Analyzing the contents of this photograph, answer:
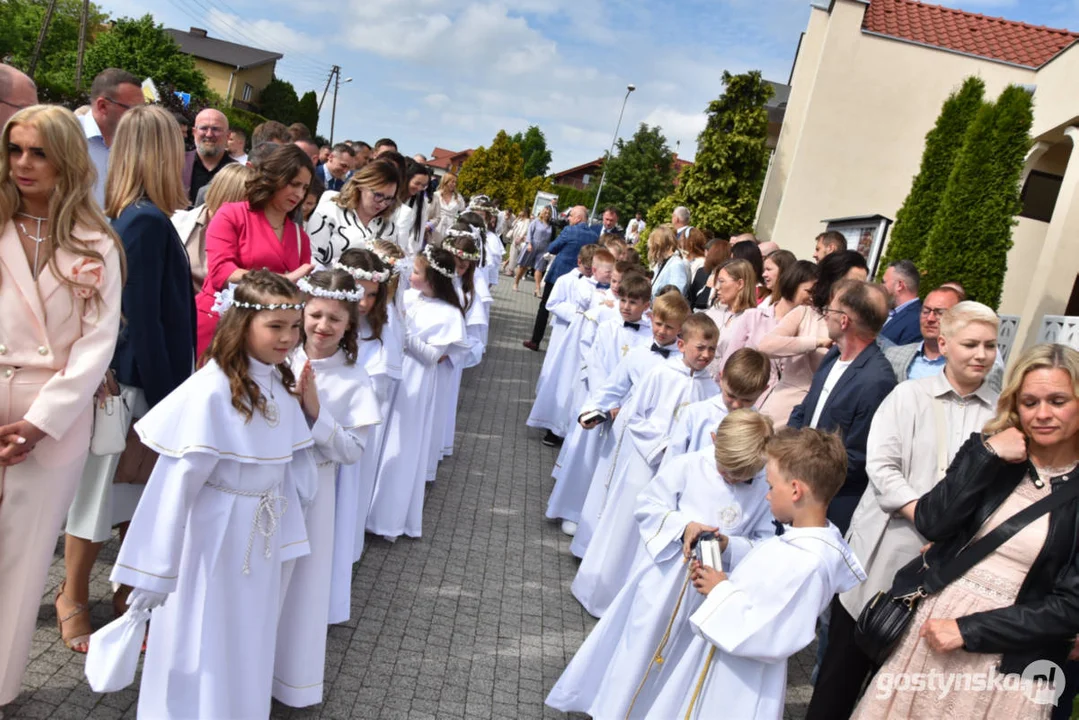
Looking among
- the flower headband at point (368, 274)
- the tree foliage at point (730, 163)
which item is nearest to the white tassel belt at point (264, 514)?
the flower headband at point (368, 274)

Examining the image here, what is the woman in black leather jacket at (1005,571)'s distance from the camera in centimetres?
312

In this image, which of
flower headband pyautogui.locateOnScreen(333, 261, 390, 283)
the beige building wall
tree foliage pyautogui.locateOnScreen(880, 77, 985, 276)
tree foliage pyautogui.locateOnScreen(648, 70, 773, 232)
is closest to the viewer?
flower headband pyautogui.locateOnScreen(333, 261, 390, 283)

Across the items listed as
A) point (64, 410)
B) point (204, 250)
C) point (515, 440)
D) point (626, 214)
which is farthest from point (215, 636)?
point (626, 214)

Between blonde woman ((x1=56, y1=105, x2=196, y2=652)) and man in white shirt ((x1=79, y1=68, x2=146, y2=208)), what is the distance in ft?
5.44

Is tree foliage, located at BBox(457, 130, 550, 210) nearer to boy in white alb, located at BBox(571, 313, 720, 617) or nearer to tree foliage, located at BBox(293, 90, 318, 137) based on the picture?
boy in white alb, located at BBox(571, 313, 720, 617)

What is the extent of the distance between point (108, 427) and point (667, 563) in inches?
100

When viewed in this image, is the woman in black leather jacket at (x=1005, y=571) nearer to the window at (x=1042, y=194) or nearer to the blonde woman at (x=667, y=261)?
the blonde woman at (x=667, y=261)

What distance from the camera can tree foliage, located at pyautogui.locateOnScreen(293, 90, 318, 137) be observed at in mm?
73938

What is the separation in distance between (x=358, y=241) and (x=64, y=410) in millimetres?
3226

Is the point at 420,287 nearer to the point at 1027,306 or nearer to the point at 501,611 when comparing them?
the point at 501,611

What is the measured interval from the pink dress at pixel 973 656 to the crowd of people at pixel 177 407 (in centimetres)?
244

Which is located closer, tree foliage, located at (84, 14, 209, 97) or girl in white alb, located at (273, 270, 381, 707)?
girl in white alb, located at (273, 270, 381, 707)

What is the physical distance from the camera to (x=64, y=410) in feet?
11.2

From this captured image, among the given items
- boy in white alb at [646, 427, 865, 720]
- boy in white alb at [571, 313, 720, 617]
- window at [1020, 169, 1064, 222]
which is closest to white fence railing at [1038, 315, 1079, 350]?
boy in white alb at [571, 313, 720, 617]
